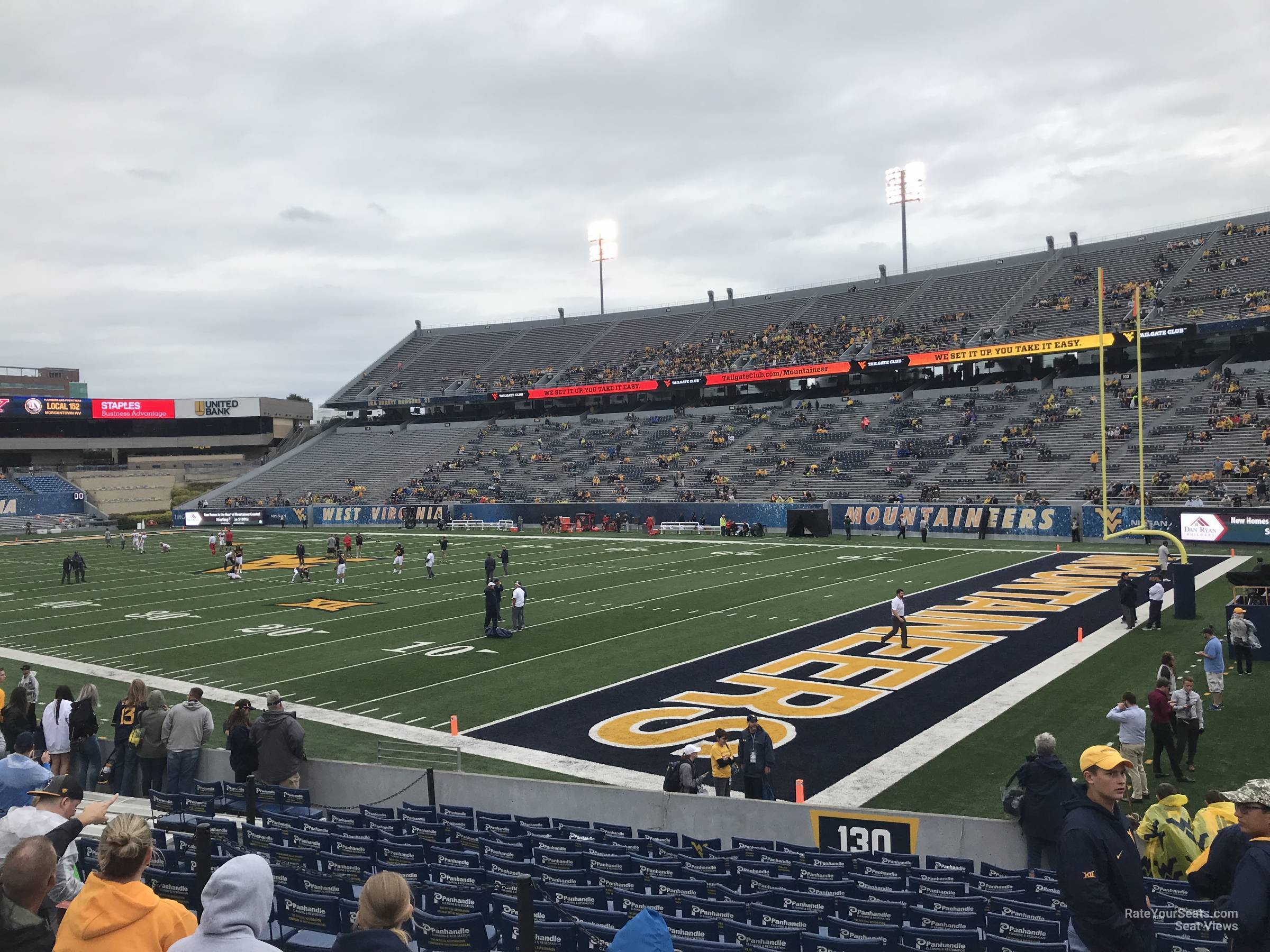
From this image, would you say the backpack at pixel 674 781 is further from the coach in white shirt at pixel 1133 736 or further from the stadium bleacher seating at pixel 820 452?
the stadium bleacher seating at pixel 820 452

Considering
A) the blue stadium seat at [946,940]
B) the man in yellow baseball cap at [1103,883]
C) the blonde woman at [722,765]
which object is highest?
the man in yellow baseball cap at [1103,883]

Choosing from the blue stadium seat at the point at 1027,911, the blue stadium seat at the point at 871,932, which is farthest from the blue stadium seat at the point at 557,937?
the blue stadium seat at the point at 1027,911

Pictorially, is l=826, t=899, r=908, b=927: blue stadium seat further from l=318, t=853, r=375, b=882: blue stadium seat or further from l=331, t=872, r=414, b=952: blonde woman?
l=331, t=872, r=414, b=952: blonde woman

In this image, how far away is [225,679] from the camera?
736 inches

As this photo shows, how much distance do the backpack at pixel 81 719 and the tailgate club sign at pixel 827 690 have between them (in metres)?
5.60

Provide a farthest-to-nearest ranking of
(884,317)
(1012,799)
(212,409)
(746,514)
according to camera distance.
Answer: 1. (212,409)
2. (884,317)
3. (746,514)
4. (1012,799)

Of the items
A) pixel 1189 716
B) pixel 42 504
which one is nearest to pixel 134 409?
pixel 42 504

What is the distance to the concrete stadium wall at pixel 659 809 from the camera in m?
8.73

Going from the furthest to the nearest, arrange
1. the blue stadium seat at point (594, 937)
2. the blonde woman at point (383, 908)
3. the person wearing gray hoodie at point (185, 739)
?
the person wearing gray hoodie at point (185, 739) → the blue stadium seat at point (594, 937) → the blonde woman at point (383, 908)

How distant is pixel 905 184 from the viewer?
230 feet

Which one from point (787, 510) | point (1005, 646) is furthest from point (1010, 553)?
point (1005, 646)

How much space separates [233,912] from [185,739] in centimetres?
881

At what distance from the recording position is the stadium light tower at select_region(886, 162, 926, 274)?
2758 inches

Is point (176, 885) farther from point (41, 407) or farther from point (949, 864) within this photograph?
point (41, 407)
